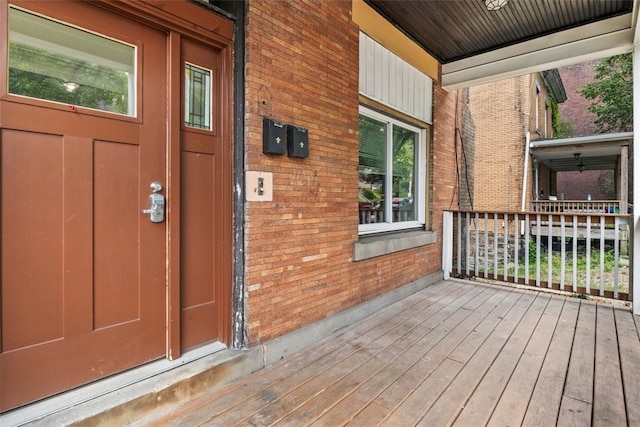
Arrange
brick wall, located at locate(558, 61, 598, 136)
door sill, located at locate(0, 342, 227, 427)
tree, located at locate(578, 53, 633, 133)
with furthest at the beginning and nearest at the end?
brick wall, located at locate(558, 61, 598, 136) < tree, located at locate(578, 53, 633, 133) < door sill, located at locate(0, 342, 227, 427)

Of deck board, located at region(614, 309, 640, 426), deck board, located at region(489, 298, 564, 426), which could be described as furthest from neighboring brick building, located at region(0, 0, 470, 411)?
deck board, located at region(614, 309, 640, 426)

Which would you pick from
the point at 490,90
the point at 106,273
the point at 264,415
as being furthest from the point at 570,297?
the point at 490,90

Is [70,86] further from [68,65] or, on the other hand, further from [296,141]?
[296,141]

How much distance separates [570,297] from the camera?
13.7 ft

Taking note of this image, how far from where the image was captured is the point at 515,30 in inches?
161

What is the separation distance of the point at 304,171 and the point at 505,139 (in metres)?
9.91

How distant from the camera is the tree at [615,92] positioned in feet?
40.5

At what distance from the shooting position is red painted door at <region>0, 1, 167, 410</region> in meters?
1.58

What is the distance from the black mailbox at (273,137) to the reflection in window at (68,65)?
32.4 inches

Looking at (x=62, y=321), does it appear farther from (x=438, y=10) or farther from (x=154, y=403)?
(x=438, y=10)

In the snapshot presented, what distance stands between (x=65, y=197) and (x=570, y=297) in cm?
519

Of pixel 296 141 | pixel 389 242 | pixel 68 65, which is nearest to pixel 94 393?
pixel 68 65

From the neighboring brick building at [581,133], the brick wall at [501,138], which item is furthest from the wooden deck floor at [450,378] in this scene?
the neighboring brick building at [581,133]

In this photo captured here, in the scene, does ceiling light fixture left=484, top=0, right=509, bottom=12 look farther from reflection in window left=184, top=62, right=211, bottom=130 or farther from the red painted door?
the red painted door
